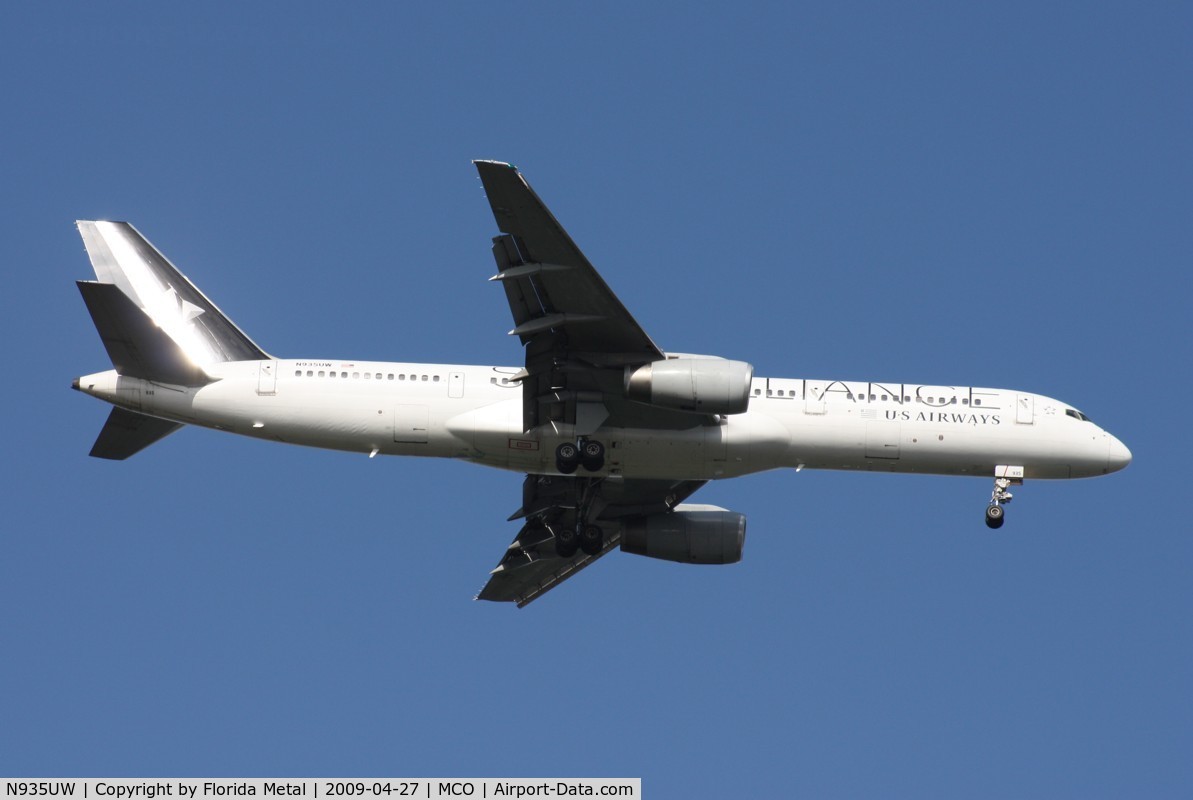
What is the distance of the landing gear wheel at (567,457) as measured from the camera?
43938 millimetres

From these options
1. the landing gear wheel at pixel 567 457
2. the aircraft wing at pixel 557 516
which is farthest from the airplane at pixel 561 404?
the aircraft wing at pixel 557 516

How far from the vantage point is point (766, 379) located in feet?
149

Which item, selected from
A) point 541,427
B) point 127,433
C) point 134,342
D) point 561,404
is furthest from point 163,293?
point 561,404

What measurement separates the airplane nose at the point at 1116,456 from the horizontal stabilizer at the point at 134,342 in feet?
77.3

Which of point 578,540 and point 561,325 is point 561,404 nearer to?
point 561,325

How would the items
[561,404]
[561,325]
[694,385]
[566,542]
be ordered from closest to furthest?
[694,385]
[561,325]
[561,404]
[566,542]

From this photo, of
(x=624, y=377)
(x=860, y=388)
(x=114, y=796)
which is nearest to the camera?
(x=114, y=796)

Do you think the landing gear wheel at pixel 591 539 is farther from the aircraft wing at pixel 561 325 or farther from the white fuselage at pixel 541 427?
the aircraft wing at pixel 561 325

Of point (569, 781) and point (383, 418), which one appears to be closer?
point (569, 781)

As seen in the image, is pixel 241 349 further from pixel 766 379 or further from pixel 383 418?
pixel 766 379

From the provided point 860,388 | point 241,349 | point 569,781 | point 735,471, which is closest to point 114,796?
point 569,781

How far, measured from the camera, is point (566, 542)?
47.3m

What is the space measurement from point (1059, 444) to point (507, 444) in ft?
47.7

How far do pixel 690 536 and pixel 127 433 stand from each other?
1558 cm
